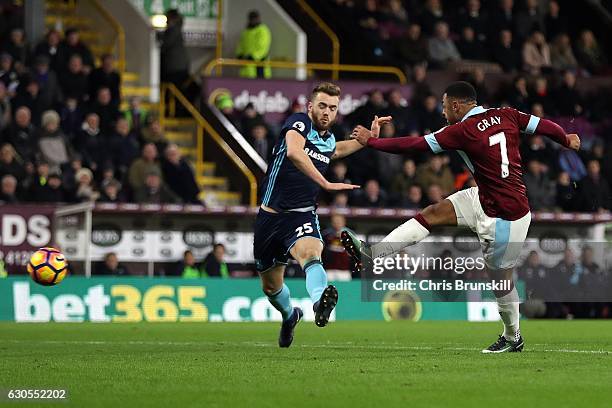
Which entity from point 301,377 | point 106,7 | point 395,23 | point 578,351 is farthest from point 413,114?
point 301,377

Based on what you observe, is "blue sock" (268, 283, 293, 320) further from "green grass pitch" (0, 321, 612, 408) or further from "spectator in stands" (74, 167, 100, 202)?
"spectator in stands" (74, 167, 100, 202)

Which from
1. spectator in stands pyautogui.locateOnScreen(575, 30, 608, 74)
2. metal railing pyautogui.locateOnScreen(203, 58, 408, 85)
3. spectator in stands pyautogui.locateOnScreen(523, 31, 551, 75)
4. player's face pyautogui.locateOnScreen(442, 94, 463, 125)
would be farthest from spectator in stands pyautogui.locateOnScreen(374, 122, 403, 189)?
player's face pyautogui.locateOnScreen(442, 94, 463, 125)

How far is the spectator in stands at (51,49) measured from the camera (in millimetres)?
24688

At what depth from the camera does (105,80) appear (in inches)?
977

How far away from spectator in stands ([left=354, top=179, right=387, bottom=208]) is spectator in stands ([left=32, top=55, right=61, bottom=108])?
5636mm

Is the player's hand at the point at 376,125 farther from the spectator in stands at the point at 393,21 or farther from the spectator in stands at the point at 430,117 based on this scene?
the spectator in stands at the point at 393,21

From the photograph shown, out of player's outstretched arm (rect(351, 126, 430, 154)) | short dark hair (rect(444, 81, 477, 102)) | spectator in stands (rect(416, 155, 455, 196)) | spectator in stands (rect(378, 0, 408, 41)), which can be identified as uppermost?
spectator in stands (rect(378, 0, 408, 41))

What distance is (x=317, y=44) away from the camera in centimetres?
2962

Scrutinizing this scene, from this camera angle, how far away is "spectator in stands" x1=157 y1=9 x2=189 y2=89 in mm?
27047

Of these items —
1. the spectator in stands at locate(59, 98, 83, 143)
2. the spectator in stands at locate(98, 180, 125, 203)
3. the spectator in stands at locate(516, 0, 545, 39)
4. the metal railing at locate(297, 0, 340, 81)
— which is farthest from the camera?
the spectator in stands at locate(516, 0, 545, 39)

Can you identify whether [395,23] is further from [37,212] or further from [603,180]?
[37,212]

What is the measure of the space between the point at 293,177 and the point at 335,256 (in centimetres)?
1008

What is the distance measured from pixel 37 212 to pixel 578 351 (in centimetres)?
1174

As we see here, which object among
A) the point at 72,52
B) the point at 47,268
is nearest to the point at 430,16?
the point at 72,52
